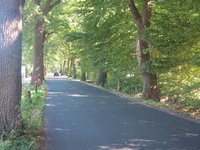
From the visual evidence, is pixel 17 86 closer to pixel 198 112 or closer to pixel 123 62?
pixel 198 112

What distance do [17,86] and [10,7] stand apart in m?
2.01

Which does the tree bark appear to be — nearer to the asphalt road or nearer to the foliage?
the foliage

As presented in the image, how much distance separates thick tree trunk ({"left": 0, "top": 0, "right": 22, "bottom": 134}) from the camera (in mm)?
10354

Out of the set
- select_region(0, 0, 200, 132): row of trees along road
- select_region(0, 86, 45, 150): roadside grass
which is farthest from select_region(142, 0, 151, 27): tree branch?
select_region(0, 86, 45, 150): roadside grass

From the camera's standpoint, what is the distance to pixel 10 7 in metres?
10.6

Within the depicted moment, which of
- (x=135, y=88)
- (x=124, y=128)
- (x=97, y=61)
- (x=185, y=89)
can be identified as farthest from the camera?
(x=97, y=61)

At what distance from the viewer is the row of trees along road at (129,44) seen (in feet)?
34.8

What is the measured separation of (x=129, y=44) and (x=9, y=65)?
21.2 m

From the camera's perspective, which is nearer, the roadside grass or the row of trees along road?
the roadside grass

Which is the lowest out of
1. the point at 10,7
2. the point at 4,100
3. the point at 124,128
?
the point at 124,128

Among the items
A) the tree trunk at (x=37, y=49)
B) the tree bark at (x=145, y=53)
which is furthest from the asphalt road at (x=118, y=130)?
the tree trunk at (x=37, y=49)

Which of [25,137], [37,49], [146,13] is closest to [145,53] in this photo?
[146,13]

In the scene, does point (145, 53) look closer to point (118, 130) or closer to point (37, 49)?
point (118, 130)

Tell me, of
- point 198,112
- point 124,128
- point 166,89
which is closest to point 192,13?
point 198,112
